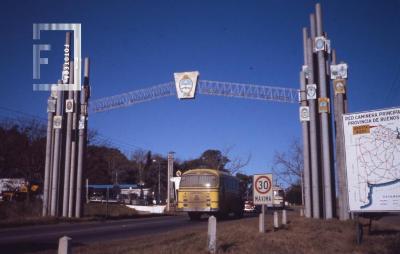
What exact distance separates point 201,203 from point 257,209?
2762 cm

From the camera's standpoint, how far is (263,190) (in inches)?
628

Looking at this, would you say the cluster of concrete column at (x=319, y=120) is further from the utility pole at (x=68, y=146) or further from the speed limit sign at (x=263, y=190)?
the utility pole at (x=68, y=146)

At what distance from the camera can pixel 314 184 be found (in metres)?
24.3

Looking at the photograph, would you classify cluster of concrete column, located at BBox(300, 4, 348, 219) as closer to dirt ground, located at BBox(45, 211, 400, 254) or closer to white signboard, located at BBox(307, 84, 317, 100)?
white signboard, located at BBox(307, 84, 317, 100)

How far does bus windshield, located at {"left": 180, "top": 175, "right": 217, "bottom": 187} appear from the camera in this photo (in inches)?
1139

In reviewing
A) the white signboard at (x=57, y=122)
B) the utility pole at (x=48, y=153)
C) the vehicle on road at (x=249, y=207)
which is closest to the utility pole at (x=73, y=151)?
the white signboard at (x=57, y=122)

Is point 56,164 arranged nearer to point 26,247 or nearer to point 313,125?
point 313,125

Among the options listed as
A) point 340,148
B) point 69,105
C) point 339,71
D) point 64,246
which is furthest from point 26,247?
point 339,71

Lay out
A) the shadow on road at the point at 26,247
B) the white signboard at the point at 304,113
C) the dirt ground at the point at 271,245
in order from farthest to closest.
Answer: the white signboard at the point at 304,113 < the shadow on road at the point at 26,247 < the dirt ground at the point at 271,245

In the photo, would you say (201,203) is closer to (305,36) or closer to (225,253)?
(305,36)

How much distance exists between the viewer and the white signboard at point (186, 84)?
29.4 metres

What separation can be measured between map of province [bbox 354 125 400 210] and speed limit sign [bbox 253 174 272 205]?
348cm

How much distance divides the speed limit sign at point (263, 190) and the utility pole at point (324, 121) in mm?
8534

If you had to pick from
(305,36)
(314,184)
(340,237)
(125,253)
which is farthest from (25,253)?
(305,36)
